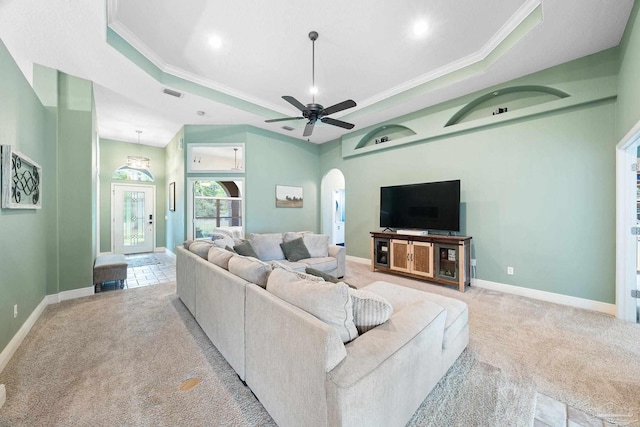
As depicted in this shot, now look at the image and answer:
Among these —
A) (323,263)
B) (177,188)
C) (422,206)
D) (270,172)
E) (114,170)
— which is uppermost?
(114,170)

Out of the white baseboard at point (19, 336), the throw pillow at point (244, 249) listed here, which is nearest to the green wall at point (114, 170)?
the white baseboard at point (19, 336)

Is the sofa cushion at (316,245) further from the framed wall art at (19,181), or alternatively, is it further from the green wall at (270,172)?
the framed wall art at (19,181)

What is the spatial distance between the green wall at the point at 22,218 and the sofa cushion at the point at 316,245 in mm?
3297

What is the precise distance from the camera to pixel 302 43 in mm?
3180

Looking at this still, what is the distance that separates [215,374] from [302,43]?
3.64 m

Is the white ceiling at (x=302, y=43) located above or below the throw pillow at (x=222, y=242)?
above

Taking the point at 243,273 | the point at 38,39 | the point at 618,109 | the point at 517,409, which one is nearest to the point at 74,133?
the point at 38,39

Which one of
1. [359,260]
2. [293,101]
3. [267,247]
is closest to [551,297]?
[359,260]

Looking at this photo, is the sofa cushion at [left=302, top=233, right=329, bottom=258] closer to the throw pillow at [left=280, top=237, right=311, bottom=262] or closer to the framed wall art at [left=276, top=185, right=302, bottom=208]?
the throw pillow at [left=280, top=237, right=311, bottom=262]

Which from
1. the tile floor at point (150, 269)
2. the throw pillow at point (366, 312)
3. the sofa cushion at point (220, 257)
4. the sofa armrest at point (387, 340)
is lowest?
the tile floor at point (150, 269)

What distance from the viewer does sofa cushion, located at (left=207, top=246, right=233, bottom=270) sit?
2371mm

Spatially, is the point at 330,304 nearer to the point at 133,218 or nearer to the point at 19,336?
the point at 19,336

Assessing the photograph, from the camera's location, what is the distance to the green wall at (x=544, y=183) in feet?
10.0

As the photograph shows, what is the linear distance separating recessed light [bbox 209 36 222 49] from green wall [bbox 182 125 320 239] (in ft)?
7.89
